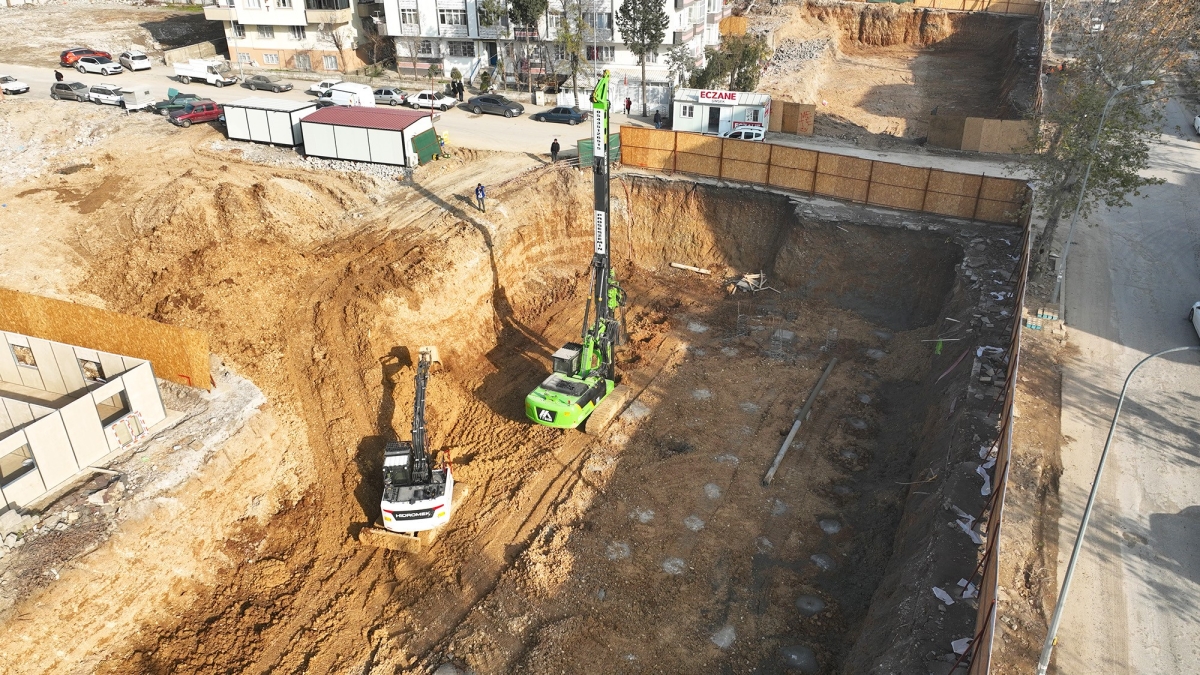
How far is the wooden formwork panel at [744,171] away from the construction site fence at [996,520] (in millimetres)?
13427

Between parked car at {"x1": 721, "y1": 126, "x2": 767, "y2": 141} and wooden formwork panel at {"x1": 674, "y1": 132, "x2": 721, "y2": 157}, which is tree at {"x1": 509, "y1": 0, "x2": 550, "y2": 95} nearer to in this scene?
parked car at {"x1": 721, "y1": 126, "x2": 767, "y2": 141}

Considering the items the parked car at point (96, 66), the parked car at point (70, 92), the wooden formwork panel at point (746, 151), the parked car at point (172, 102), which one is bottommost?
the wooden formwork panel at point (746, 151)

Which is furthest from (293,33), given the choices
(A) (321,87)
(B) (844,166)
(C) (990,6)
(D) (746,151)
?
(C) (990,6)

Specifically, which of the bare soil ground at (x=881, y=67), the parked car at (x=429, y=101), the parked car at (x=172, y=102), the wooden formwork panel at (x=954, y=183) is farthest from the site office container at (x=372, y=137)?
the wooden formwork panel at (x=954, y=183)

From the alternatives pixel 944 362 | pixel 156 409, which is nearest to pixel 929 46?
pixel 944 362

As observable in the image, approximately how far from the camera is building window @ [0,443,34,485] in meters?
20.3

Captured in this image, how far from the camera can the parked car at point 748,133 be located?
1630 inches

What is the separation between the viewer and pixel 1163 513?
19578mm

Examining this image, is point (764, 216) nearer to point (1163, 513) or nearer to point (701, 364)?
point (701, 364)

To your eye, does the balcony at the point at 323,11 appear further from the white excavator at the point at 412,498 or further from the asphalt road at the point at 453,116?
the white excavator at the point at 412,498

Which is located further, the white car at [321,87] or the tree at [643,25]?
the white car at [321,87]

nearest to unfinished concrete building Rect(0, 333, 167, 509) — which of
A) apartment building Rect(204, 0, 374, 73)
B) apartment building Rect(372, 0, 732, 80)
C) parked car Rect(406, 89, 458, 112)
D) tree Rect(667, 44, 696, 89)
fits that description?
parked car Rect(406, 89, 458, 112)

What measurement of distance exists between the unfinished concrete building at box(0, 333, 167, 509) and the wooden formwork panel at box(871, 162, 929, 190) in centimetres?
3043

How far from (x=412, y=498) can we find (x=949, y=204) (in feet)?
88.2
